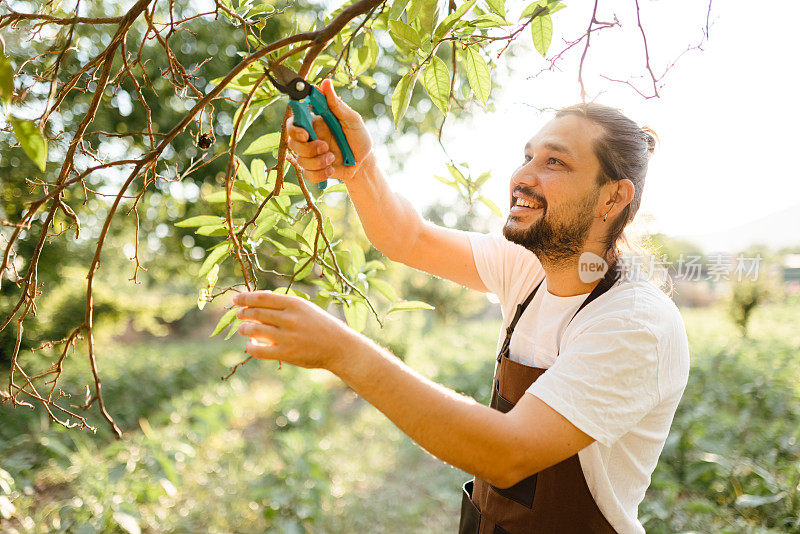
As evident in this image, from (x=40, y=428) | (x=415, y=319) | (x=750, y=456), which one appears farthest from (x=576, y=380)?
(x=415, y=319)

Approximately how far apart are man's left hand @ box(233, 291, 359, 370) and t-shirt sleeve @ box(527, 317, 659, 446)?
48 centimetres

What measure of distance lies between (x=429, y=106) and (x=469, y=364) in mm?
4191

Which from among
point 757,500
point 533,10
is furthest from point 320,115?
point 757,500

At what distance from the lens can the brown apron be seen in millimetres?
1320

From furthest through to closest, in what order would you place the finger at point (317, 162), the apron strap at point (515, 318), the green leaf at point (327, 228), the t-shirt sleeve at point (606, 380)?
1. the apron strap at point (515, 318)
2. the green leaf at point (327, 228)
3. the finger at point (317, 162)
4. the t-shirt sleeve at point (606, 380)

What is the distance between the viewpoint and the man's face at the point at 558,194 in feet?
4.77

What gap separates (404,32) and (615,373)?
0.89m

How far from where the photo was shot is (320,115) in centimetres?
127

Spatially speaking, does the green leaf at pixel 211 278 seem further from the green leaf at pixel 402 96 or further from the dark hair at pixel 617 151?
the dark hair at pixel 617 151

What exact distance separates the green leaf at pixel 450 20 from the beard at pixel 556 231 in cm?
56

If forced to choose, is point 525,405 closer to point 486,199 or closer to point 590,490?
point 590,490

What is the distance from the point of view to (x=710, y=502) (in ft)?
12.6

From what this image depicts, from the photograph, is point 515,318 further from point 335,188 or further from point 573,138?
point 335,188

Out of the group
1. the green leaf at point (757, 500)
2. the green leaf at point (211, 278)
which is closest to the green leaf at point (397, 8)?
the green leaf at point (211, 278)
